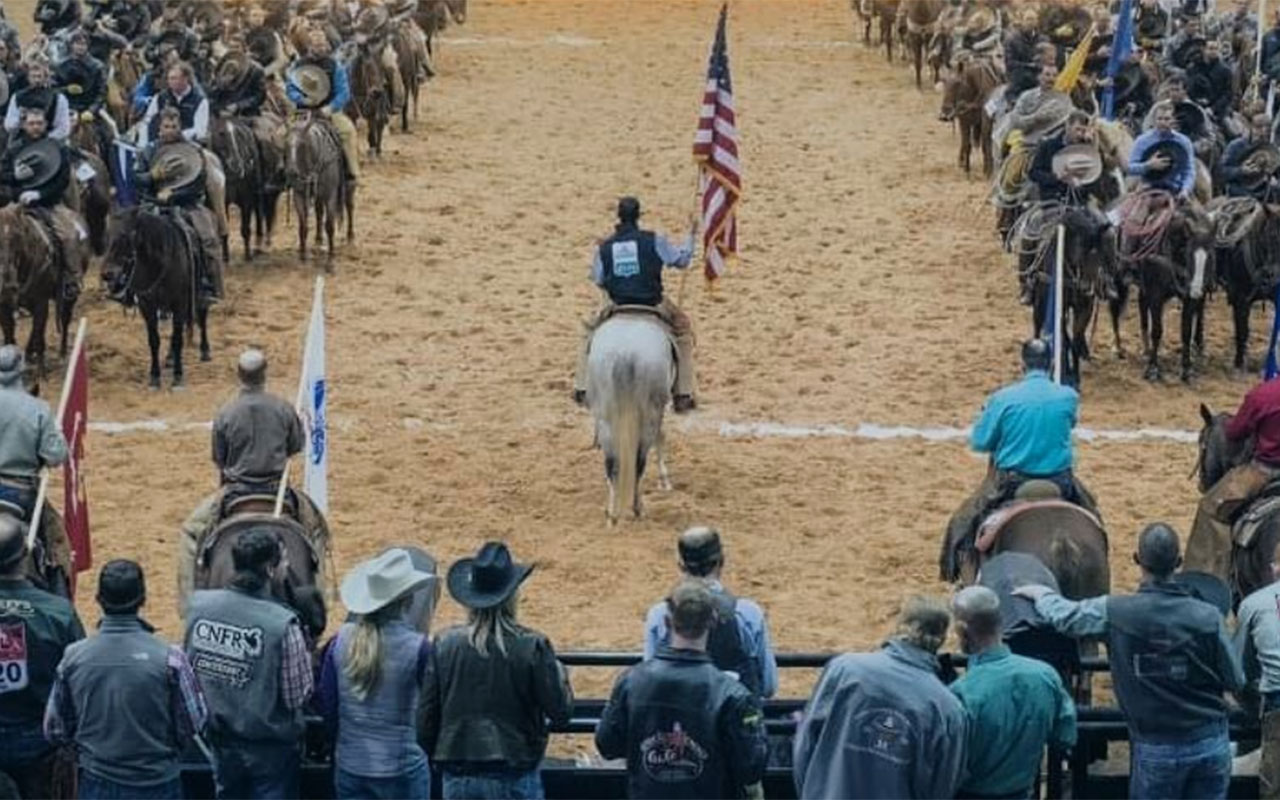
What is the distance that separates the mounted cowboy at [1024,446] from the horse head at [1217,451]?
2.98 feet

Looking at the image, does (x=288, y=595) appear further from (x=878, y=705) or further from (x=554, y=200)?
(x=554, y=200)

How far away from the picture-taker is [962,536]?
1505 cm

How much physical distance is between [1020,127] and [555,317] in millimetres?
4985

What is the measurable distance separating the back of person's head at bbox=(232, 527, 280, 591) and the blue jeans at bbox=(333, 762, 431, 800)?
855 millimetres

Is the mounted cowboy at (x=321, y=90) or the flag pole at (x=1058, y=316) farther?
the mounted cowboy at (x=321, y=90)

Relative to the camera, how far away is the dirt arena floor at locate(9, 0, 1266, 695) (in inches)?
697

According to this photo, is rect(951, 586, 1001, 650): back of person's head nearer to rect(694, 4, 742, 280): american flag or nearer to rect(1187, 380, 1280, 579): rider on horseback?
rect(1187, 380, 1280, 579): rider on horseback

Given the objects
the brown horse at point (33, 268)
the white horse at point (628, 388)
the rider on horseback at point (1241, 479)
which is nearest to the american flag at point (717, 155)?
the white horse at point (628, 388)

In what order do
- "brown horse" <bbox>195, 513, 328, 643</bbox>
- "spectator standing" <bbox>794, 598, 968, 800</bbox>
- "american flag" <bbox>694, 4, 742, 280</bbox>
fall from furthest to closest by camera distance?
"american flag" <bbox>694, 4, 742, 280</bbox>, "brown horse" <bbox>195, 513, 328, 643</bbox>, "spectator standing" <bbox>794, 598, 968, 800</bbox>

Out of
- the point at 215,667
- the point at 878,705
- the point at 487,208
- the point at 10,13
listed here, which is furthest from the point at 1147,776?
the point at 10,13

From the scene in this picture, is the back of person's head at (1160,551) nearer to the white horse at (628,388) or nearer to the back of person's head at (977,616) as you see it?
the back of person's head at (977,616)

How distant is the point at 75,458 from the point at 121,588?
4.59m

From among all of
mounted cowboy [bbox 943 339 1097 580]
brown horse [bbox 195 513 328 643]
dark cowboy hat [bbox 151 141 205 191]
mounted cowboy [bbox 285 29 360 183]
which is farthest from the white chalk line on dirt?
brown horse [bbox 195 513 328 643]

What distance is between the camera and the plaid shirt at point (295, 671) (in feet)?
34.4
